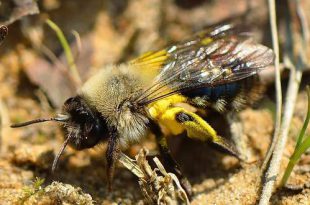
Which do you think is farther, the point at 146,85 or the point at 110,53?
the point at 110,53

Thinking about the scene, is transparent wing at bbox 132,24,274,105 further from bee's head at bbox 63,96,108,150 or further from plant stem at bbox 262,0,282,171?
bee's head at bbox 63,96,108,150

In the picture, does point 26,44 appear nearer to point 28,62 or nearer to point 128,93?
point 28,62

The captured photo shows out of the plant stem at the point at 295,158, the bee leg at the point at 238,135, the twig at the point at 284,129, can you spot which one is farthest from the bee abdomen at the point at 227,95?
the plant stem at the point at 295,158

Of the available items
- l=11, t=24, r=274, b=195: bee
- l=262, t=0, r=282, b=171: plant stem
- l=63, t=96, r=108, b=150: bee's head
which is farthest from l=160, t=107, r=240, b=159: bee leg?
l=63, t=96, r=108, b=150: bee's head

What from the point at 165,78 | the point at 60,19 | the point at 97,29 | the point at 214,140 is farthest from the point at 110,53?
the point at 214,140

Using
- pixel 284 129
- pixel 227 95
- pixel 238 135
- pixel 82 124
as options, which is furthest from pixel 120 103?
pixel 284 129
